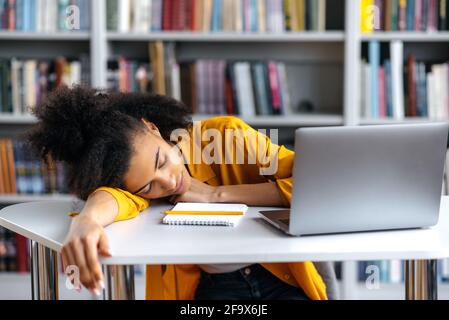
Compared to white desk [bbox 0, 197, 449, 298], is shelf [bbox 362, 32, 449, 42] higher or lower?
higher

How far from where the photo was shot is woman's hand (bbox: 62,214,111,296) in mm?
1029

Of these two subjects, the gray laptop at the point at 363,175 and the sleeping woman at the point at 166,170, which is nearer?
the gray laptop at the point at 363,175

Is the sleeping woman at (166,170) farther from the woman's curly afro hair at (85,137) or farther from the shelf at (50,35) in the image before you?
the shelf at (50,35)

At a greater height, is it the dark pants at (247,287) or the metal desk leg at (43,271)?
the metal desk leg at (43,271)

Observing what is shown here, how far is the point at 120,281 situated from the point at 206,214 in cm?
21

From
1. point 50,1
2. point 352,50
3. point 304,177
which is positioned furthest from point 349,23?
point 304,177

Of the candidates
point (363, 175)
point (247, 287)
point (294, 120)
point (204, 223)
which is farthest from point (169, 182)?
point (294, 120)

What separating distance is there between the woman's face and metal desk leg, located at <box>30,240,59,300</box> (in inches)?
8.0

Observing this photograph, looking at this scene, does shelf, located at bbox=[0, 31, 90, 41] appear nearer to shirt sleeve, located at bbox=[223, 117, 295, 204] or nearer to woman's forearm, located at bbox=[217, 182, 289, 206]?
shirt sleeve, located at bbox=[223, 117, 295, 204]

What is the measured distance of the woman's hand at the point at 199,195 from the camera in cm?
146

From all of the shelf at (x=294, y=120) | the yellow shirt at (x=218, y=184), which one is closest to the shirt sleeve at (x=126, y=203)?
the yellow shirt at (x=218, y=184)

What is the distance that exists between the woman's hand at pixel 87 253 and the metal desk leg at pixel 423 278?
0.58m

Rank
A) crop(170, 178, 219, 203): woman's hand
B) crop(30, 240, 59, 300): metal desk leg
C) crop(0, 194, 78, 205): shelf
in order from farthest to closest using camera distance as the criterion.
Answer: crop(0, 194, 78, 205): shelf → crop(170, 178, 219, 203): woman's hand → crop(30, 240, 59, 300): metal desk leg

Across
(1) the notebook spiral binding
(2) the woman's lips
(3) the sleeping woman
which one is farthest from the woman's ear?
(1) the notebook spiral binding
